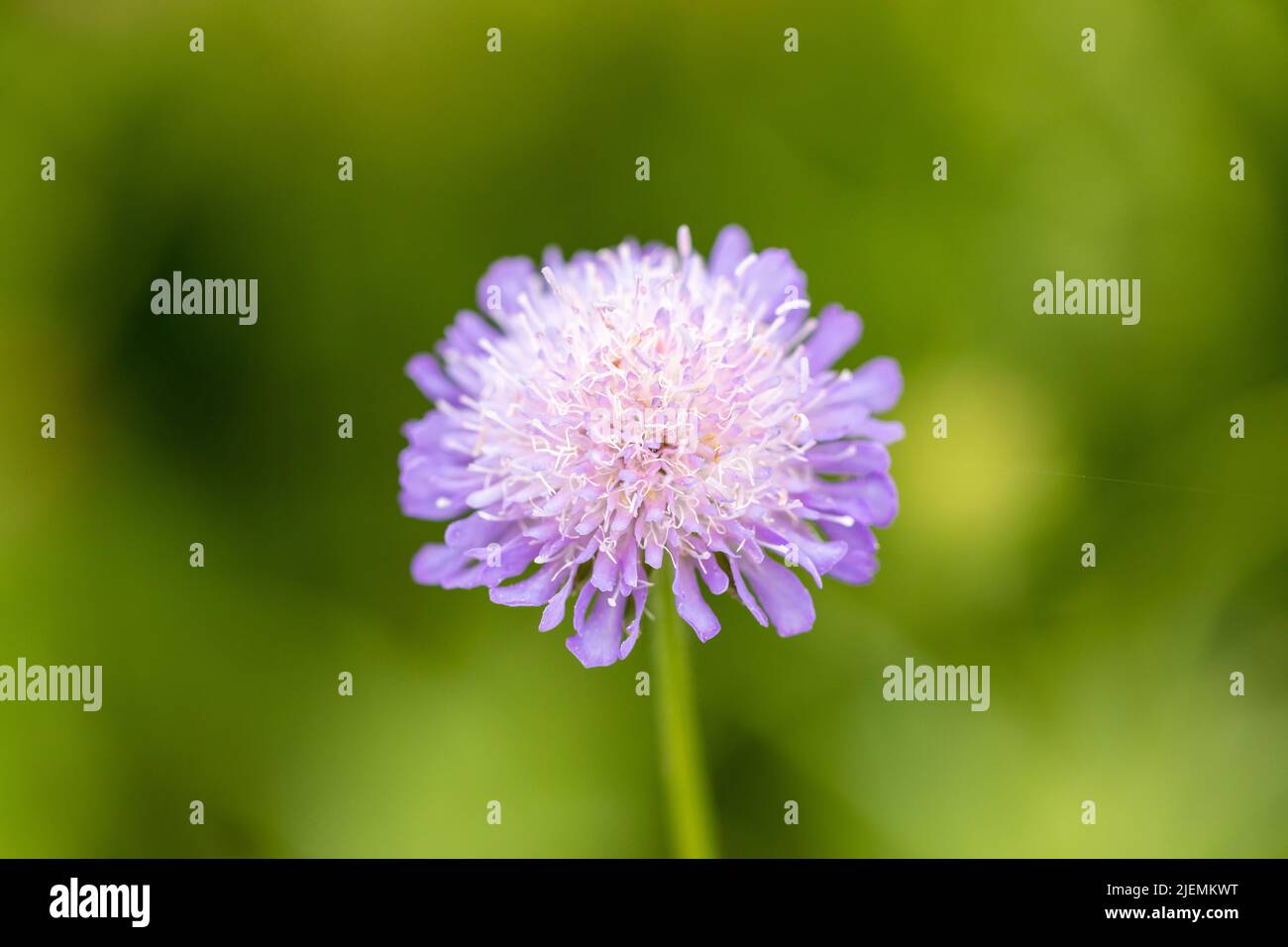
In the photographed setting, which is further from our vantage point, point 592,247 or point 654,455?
point 592,247

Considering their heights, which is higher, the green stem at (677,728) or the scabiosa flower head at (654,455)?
the scabiosa flower head at (654,455)

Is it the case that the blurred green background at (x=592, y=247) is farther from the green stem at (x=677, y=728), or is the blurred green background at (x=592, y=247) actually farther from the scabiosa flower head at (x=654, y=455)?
the scabiosa flower head at (x=654, y=455)

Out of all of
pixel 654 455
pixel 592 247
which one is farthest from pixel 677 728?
pixel 592 247

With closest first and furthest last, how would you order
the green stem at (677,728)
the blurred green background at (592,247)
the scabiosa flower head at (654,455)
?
the scabiosa flower head at (654,455)
the green stem at (677,728)
the blurred green background at (592,247)

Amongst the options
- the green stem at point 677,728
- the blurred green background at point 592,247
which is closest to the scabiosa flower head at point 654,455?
the green stem at point 677,728

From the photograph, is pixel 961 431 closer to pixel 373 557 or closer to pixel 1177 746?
pixel 1177 746

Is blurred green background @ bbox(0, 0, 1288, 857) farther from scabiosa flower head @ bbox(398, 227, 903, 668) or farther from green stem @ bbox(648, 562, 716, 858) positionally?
scabiosa flower head @ bbox(398, 227, 903, 668)

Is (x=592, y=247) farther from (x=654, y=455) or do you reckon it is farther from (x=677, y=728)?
(x=677, y=728)
